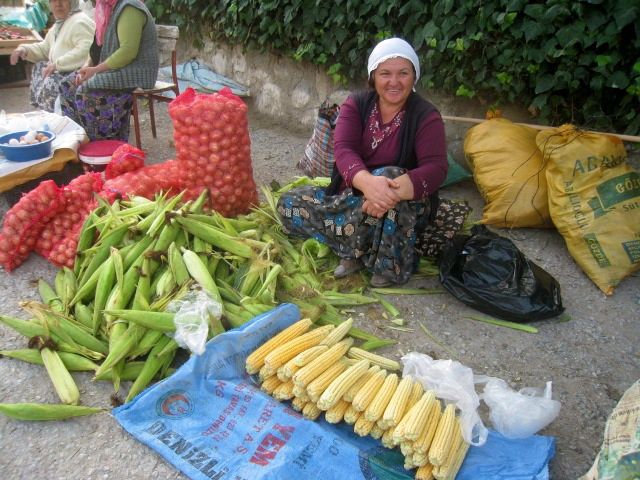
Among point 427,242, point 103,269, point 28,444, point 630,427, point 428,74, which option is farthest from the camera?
point 428,74

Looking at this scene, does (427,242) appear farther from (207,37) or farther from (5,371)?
(207,37)

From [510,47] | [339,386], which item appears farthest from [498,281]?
[510,47]

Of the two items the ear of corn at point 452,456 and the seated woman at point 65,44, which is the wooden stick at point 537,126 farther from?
the seated woman at point 65,44

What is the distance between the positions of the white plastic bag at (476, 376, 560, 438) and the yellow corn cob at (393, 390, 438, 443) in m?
0.31

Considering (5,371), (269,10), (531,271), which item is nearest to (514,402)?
(531,271)

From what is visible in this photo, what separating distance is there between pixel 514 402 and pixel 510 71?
9.47ft

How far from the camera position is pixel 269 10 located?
18.8 ft

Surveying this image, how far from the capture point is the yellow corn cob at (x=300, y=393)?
214cm

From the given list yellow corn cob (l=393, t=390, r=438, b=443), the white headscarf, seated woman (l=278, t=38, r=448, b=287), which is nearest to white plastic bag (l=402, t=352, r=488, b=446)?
yellow corn cob (l=393, t=390, r=438, b=443)

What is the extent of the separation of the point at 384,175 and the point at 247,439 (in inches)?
64.9

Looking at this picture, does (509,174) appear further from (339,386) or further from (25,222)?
(25,222)

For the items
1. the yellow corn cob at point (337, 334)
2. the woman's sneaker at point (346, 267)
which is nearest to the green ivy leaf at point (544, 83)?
the woman's sneaker at point (346, 267)

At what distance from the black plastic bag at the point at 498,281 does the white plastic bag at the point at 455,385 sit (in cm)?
74

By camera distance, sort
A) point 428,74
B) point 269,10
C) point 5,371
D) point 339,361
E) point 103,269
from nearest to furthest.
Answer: point 339,361 < point 5,371 < point 103,269 < point 428,74 < point 269,10
